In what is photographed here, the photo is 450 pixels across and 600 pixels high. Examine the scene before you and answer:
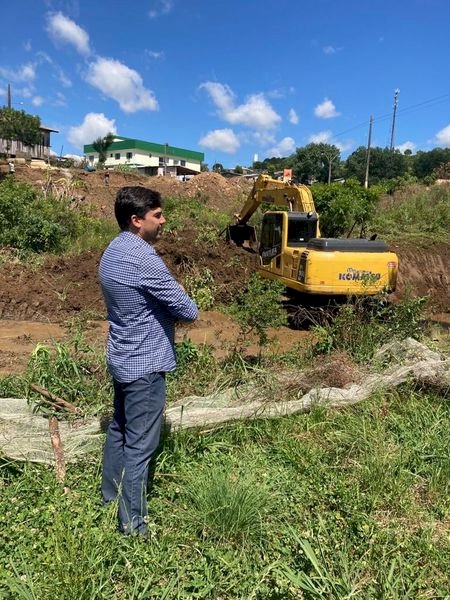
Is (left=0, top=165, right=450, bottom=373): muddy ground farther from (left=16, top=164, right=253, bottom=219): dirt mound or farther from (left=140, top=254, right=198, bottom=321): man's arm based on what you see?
(left=16, top=164, right=253, bottom=219): dirt mound

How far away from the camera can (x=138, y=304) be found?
265 cm

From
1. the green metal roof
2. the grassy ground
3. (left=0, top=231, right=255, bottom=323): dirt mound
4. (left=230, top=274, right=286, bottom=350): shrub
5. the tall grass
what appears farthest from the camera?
the green metal roof

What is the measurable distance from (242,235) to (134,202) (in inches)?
428

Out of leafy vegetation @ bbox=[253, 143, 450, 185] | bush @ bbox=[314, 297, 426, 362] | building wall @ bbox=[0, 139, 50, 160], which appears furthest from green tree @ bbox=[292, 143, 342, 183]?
bush @ bbox=[314, 297, 426, 362]

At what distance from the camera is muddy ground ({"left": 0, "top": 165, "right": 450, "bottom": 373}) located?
814 cm

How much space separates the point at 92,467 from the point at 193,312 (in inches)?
55.0

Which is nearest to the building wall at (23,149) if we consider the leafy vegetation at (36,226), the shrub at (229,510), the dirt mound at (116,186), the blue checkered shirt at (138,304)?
the dirt mound at (116,186)

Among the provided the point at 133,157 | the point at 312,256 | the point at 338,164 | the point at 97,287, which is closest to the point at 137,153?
the point at 133,157

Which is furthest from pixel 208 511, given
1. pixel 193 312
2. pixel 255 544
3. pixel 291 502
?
pixel 193 312

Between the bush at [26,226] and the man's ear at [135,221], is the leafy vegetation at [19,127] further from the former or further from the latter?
the man's ear at [135,221]

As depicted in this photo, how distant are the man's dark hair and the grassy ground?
63.0 inches

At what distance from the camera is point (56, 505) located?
9.38 feet

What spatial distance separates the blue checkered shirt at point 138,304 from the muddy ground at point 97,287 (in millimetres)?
3193

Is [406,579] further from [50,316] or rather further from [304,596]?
[50,316]
